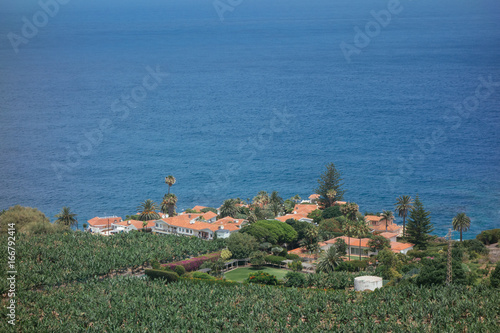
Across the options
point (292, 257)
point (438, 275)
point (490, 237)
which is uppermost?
point (490, 237)

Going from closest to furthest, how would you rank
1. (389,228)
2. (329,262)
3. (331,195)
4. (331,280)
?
(331,280) < (329,262) < (389,228) < (331,195)

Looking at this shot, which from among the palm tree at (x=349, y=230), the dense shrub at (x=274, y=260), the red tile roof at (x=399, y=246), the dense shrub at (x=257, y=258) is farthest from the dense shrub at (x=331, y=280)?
the red tile roof at (x=399, y=246)

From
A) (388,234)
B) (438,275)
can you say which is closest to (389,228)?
(388,234)

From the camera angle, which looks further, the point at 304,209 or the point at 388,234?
the point at 304,209

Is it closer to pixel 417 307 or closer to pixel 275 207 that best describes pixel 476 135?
pixel 275 207

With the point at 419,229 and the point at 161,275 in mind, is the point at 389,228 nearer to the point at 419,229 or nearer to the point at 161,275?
the point at 419,229
